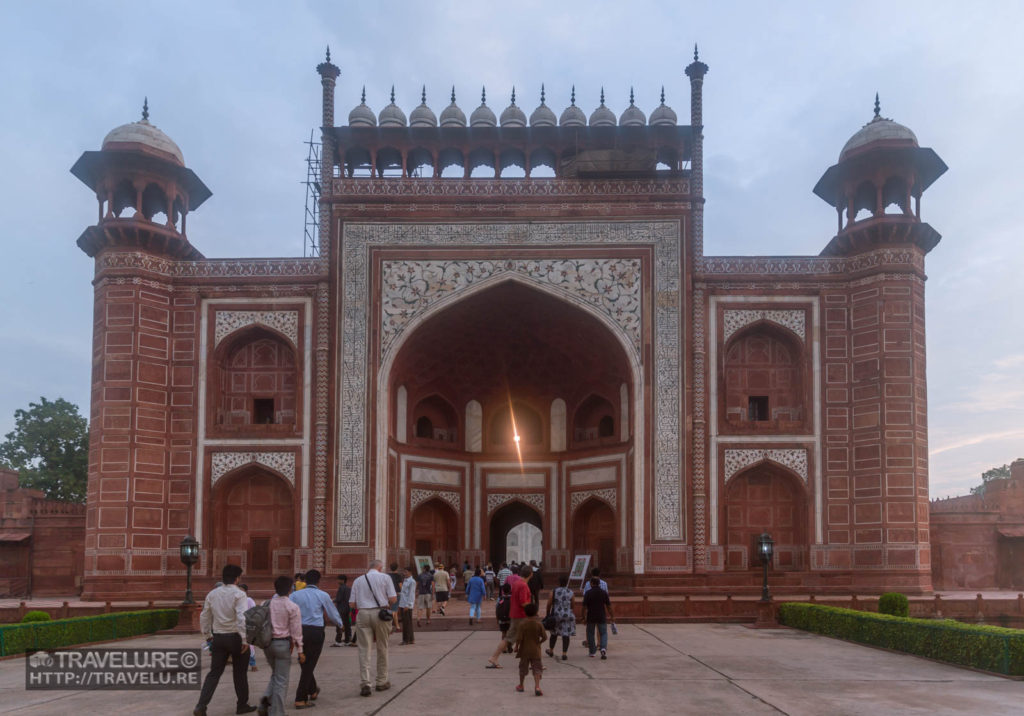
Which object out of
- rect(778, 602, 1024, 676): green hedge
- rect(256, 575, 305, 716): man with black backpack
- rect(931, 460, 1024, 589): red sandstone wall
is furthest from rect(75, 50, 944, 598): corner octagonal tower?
rect(256, 575, 305, 716): man with black backpack

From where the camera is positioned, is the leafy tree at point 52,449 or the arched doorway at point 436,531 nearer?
the arched doorway at point 436,531

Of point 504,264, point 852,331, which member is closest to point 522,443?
point 504,264

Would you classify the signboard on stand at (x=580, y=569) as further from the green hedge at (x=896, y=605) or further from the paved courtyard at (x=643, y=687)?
the paved courtyard at (x=643, y=687)

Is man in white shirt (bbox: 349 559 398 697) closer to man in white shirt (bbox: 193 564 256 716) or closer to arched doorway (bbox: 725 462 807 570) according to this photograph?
man in white shirt (bbox: 193 564 256 716)

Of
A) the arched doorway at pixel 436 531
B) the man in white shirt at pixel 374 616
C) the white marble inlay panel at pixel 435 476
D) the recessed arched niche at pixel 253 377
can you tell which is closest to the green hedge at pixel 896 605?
the man in white shirt at pixel 374 616

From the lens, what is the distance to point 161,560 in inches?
974

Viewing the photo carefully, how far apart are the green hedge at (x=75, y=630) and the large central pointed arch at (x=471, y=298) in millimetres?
8193

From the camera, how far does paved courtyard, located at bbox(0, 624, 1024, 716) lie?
378 inches

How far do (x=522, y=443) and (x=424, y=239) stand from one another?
7.14m

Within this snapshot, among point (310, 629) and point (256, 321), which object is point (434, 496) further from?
point (310, 629)

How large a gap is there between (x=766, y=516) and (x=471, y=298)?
879 cm

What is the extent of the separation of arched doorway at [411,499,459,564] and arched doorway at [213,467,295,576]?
3.77 m

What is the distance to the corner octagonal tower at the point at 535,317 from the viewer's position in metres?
24.8

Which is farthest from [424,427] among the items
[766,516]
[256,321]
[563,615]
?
[563,615]
